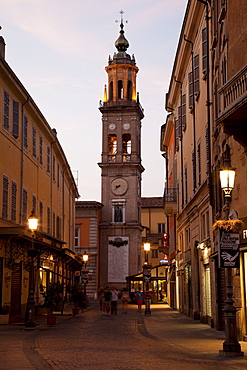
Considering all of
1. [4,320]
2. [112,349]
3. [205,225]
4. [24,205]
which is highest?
→ [24,205]

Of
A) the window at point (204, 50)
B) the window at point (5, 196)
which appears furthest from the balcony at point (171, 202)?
the window at point (204, 50)

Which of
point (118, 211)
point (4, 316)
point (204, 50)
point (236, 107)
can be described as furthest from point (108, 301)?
point (118, 211)

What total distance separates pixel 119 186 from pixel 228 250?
62.3m

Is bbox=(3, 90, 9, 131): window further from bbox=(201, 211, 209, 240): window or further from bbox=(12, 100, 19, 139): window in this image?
Result: bbox=(201, 211, 209, 240): window

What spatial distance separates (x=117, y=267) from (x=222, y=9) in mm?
56597

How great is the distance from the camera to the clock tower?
243 feet

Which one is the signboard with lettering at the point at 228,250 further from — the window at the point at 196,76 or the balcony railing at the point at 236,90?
the window at the point at 196,76

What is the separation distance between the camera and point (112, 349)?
16.2 metres

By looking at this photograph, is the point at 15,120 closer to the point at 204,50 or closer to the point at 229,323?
the point at 204,50

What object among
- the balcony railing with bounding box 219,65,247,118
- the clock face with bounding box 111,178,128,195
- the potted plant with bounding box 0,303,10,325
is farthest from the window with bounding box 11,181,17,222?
the clock face with bounding box 111,178,128,195

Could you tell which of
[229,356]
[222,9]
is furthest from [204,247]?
[229,356]

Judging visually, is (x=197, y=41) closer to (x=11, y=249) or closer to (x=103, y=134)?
(x=11, y=249)

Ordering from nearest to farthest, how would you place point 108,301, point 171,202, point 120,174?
point 108,301 < point 171,202 < point 120,174

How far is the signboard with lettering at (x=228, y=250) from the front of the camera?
14.1 meters
